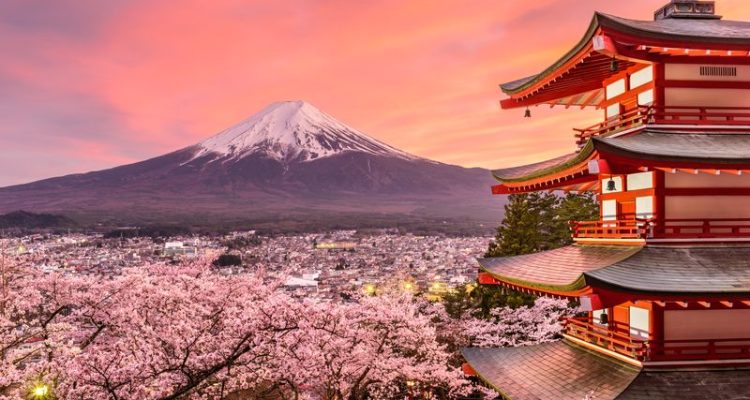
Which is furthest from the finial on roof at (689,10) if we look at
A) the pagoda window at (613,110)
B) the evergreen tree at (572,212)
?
the evergreen tree at (572,212)

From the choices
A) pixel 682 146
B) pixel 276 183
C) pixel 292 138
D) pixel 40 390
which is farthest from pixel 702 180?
pixel 292 138

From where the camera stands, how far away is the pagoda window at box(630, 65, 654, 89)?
1107 centimetres

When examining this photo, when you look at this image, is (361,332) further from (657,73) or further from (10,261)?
(10,261)

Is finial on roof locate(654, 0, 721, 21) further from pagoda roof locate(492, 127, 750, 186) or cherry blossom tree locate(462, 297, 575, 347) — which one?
cherry blossom tree locate(462, 297, 575, 347)

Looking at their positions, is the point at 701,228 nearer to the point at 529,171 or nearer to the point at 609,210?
the point at 609,210

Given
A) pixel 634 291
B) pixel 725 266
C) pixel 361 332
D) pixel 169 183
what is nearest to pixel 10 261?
pixel 361 332

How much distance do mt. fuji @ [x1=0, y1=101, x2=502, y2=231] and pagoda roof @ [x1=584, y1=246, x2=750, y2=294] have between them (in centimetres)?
11390

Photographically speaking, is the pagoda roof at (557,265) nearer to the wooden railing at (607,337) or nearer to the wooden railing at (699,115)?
the wooden railing at (607,337)

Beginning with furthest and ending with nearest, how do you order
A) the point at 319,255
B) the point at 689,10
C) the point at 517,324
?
the point at 319,255 < the point at 517,324 < the point at 689,10

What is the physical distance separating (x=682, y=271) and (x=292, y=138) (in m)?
165

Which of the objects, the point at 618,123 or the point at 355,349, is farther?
the point at 355,349

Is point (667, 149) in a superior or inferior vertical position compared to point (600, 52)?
inferior

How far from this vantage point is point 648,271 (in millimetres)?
9547

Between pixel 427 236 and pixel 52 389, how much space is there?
13654 cm
